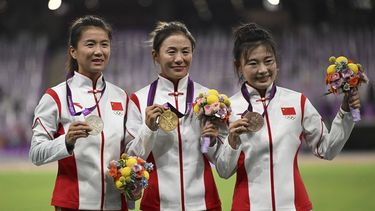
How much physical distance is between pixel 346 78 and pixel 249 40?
657 millimetres

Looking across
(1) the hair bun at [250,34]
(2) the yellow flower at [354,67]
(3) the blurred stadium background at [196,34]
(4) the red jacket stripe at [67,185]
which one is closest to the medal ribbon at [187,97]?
(1) the hair bun at [250,34]

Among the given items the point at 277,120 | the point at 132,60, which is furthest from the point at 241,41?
the point at 132,60

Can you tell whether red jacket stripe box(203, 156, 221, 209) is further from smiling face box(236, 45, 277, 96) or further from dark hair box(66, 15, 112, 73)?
dark hair box(66, 15, 112, 73)

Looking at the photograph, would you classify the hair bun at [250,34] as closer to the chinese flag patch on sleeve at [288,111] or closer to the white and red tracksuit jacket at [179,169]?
the chinese flag patch on sleeve at [288,111]

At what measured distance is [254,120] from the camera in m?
3.88

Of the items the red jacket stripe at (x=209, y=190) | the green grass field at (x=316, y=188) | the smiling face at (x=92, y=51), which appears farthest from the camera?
the green grass field at (x=316, y=188)

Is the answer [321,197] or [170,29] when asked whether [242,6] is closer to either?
[321,197]

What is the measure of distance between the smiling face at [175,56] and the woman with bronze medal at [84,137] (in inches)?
14.5

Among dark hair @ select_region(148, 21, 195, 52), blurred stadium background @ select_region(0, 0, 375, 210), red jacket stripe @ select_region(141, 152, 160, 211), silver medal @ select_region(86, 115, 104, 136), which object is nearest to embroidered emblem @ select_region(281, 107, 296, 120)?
dark hair @ select_region(148, 21, 195, 52)

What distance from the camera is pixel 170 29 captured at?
4.27 m

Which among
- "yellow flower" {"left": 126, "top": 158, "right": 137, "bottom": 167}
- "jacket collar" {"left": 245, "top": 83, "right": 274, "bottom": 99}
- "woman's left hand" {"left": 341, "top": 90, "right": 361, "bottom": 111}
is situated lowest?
"yellow flower" {"left": 126, "top": 158, "right": 137, "bottom": 167}

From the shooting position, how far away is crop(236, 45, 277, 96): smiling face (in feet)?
13.3

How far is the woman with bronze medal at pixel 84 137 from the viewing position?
13.1 feet

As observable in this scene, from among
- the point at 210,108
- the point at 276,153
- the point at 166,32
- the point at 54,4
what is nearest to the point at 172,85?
the point at 166,32
